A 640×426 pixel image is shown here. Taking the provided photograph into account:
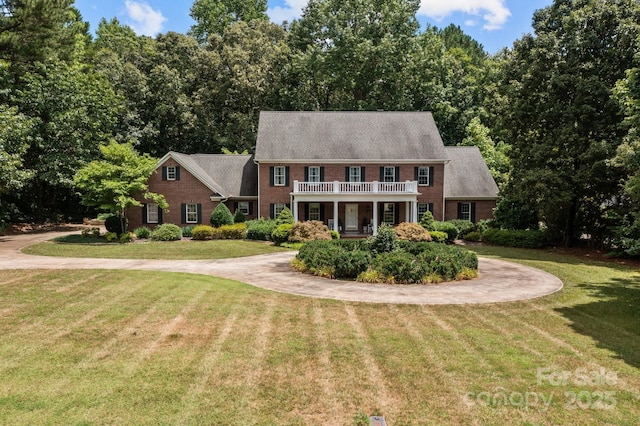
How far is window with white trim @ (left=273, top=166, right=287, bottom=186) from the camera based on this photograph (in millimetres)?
33312

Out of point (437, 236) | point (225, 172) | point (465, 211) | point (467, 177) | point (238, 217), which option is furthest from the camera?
point (225, 172)

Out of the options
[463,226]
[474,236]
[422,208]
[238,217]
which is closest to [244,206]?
[238,217]

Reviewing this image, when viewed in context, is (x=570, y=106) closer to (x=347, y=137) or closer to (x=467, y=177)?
(x=467, y=177)

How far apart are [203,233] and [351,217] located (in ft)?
39.9

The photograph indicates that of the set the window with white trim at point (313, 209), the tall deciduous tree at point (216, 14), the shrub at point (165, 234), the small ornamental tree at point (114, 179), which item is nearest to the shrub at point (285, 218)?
the window with white trim at point (313, 209)

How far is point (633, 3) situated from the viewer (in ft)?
78.1

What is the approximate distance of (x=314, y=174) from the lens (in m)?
33.5

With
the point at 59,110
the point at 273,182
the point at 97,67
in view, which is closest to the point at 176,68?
the point at 97,67

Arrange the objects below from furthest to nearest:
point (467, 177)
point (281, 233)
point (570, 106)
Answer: point (467, 177), point (281, 233), point (570, 106)

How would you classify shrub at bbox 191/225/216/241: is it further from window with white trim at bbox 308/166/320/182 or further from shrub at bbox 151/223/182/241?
window with white trim at bbox 308/166/320/182

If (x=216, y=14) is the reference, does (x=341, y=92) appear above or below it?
below

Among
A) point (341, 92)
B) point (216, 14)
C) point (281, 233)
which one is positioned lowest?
point (281, 233)

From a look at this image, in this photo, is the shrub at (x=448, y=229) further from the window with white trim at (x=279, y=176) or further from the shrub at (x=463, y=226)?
the window with white trim at (x=279, y=176)

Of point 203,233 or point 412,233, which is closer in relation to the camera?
point 412,233
